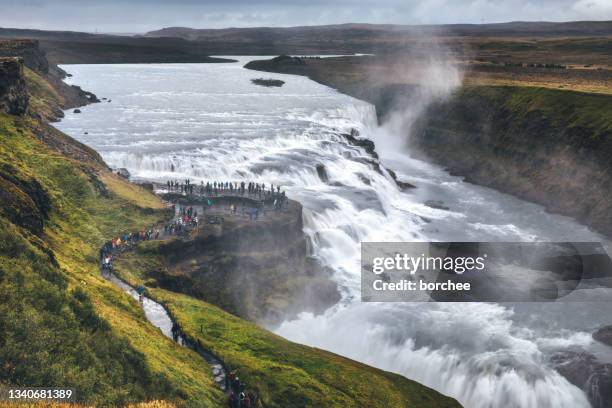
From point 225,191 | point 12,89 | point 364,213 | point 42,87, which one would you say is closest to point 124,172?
point 12,89

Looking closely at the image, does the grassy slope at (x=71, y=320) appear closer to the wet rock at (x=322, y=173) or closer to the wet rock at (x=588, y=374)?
the wet rock at (x=588, y=374)

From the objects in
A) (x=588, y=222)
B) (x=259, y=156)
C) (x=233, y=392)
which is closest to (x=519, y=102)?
(x=588, y=222)

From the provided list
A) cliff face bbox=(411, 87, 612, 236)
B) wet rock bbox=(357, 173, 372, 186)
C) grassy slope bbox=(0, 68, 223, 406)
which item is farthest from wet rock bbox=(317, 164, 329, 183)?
grassy slope bbox=(0, 68, 223, 406)

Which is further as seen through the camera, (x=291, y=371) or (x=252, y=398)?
(x=291, y=371)

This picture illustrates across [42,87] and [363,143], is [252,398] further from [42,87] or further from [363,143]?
[42,87]

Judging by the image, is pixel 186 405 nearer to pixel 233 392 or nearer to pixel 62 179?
pixel 233 392

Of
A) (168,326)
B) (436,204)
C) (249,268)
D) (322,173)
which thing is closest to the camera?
(168,326)
